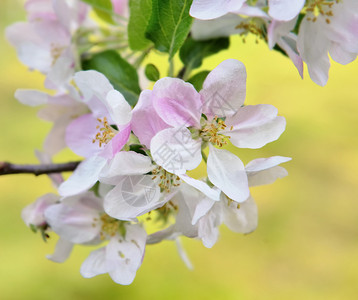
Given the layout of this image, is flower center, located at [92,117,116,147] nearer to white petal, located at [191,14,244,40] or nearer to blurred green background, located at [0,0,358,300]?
white petal, located at [191,14,244,40]

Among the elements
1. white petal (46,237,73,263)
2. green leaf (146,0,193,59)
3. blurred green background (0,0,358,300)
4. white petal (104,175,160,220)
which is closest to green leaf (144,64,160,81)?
green leaf (146,0,193,59)


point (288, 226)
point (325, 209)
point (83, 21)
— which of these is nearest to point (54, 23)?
point (83, 21)

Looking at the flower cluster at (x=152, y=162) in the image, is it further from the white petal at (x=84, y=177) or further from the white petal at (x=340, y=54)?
the white petal at (x=340, y=54)

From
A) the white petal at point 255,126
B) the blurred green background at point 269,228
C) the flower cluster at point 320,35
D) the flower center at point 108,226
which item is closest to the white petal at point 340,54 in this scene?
the flower cluster at point 320,35

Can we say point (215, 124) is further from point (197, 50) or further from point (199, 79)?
point (197, 50)

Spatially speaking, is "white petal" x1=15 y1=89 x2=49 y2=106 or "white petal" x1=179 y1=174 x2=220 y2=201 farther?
"white petal" x1=15 y1=89 x2=49 y2=106

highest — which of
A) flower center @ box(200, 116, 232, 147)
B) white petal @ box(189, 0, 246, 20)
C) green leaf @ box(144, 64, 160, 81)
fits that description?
white petal @ box(189, 0, 246, 20)

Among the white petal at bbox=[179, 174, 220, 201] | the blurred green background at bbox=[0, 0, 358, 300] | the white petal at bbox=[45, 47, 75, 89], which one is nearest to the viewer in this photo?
the white petal at bbox=[179, 174, 220, 201]
